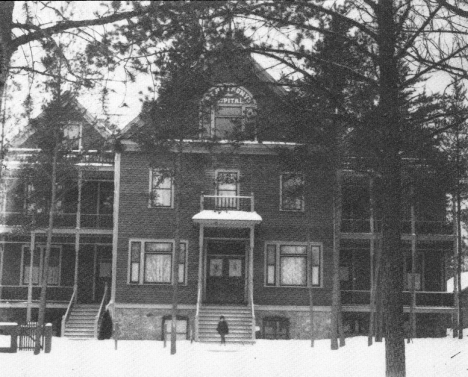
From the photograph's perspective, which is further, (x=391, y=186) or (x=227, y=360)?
(x=227, y=360)

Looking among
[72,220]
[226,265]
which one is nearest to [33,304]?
[72,220]

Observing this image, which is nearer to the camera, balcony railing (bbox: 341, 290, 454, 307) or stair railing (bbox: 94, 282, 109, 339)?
stair railing (bbox: 94, 282, 109, 339)

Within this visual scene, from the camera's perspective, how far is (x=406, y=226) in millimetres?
30125

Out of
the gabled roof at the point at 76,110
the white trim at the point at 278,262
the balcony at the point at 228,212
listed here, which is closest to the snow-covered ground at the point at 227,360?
the white trim at the point at 278,262

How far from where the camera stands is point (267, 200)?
93.5 ft

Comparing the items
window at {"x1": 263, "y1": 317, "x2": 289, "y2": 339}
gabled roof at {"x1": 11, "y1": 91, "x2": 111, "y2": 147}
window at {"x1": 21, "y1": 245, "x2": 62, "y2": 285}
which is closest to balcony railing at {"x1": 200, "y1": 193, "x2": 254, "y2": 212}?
window at {"x1": 263, "y1": 317, "x2": 289, "y2": 339}

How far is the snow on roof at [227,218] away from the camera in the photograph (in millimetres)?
26719

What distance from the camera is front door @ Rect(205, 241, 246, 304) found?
28.9 meters

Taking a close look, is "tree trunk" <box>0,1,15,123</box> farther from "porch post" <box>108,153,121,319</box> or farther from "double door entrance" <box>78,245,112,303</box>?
"double door entrance" <box>78,245,112,303</box>

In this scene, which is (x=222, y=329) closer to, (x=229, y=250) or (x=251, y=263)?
(x=251, y=263)

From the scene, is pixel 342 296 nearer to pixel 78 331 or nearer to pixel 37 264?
pixel 78 331

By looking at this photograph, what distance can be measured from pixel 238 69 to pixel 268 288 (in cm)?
1881

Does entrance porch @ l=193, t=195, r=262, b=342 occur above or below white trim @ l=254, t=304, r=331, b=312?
above

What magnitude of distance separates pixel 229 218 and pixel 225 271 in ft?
10.8
